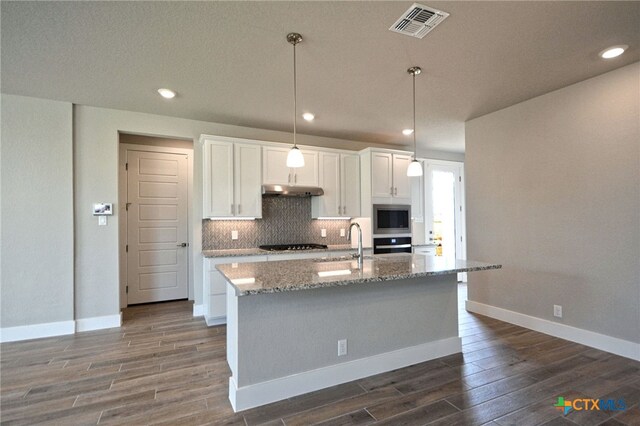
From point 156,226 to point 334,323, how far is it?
3947 millimetres

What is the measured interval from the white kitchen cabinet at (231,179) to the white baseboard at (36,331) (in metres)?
1.98

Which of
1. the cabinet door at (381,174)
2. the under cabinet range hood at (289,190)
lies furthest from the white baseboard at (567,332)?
the under cabinet range hood at (289,190)

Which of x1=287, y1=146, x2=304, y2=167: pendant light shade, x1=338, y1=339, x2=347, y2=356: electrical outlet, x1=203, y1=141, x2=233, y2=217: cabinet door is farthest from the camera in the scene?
x1=203, y1=141, x2=233, y2=217: cabinet door

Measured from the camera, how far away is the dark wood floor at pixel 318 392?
2.01 m

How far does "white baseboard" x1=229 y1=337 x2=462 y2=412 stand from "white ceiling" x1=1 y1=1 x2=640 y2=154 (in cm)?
252

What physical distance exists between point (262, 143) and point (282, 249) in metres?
1.50

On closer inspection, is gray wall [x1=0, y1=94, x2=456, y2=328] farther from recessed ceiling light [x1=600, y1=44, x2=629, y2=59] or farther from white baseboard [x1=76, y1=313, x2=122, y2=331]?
recessed ceiling light [x1=600, y1=44, x2=629, y2=59]

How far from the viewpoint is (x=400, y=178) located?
5.09m

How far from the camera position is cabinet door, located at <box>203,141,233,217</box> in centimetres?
402

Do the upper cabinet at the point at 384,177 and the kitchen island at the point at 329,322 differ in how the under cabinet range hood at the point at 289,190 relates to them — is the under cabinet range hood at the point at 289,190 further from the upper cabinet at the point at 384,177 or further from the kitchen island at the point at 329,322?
the kitchen island at the point at 329,322

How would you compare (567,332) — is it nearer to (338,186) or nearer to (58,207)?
(338,186)

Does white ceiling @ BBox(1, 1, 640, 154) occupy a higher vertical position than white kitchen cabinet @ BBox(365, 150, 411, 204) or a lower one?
higher

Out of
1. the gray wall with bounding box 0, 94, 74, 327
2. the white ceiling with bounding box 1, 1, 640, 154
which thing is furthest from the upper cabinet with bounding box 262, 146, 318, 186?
the gray wall with bounding box 0, 94, 74, 327

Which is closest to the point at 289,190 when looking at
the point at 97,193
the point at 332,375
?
the point at 97,193
